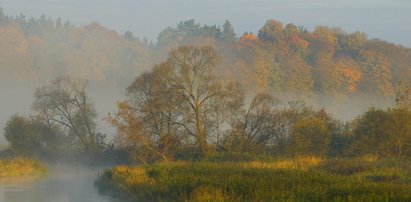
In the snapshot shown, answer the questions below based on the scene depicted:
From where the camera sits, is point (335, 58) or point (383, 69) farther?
point (335, 58)

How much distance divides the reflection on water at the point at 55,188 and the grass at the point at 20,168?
4.04ft

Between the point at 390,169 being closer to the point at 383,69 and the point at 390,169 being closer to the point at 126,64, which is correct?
the point at 383,69

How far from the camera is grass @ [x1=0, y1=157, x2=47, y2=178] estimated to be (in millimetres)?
60328

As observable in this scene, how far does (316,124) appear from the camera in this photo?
58125 millimetres

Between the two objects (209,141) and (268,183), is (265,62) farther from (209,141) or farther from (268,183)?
(268,183)

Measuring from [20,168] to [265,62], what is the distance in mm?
84700

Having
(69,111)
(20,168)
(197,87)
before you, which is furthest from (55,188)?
(69,111)

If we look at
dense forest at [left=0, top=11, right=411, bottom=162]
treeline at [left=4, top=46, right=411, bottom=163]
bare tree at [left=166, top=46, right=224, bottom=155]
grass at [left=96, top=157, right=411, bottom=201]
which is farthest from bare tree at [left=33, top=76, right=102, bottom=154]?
grass at [left=96, top=157, right=411, bottom=201]

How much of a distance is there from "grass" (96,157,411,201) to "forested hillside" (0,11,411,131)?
8185cm

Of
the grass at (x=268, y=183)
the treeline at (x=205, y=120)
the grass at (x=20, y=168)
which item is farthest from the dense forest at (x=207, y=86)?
the grass at (x=268, y=183)

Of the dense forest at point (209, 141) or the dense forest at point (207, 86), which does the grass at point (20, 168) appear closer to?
the dense forest at point (209, 141)

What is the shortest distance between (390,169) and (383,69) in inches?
4042

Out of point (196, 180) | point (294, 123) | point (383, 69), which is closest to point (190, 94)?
point (294, 123)

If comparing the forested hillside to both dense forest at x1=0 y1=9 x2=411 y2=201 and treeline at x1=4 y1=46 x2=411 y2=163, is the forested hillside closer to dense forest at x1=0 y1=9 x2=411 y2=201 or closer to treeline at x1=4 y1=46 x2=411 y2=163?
dense forest at x1=0 y1=9 x2=411 y2=201
